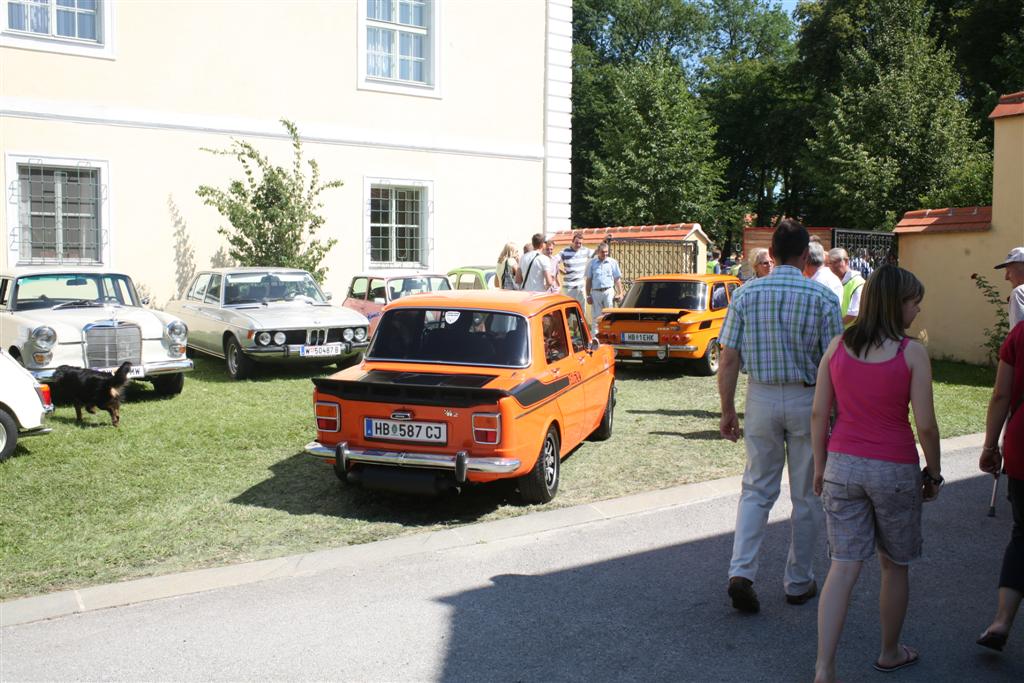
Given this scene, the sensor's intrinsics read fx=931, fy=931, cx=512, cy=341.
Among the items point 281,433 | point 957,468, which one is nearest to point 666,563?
point 957,468

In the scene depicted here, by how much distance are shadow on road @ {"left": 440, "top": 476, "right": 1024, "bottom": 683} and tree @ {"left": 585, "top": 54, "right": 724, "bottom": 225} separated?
3782 centimetres

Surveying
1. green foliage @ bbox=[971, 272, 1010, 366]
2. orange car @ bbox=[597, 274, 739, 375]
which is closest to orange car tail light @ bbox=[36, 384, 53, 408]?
orange car @ bbox=[597, 274, 739, 375]

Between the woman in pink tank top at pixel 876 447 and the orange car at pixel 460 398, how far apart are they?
2.87 meters

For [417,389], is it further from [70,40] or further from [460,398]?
[70,40]

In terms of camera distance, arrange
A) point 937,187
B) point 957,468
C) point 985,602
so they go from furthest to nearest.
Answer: point 937,187
point 957,468
point 985,602

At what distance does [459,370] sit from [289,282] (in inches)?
311

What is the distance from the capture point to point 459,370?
23.7 feet

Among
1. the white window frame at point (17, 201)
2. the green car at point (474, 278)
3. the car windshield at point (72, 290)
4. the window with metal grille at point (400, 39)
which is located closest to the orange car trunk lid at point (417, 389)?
the car windshield at point (72, 290)

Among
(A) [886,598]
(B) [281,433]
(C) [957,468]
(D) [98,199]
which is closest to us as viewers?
(A) [886,598]

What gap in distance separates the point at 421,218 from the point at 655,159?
24473mm

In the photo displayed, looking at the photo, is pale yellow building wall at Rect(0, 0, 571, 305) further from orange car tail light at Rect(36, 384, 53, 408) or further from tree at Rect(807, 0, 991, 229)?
tree at Rect(807, 0, 991, 229)

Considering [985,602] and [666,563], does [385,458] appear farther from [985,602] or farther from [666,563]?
[985,602]

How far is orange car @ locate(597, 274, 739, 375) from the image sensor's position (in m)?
13.7

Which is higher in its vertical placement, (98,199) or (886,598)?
(98,199)
